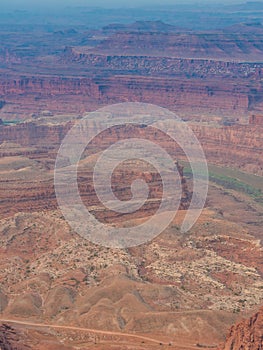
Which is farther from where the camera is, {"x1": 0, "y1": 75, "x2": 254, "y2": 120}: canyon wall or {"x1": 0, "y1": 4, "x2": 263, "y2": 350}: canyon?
{"x1": 0, "y1": 75, "x2": 254, "y2": 120}: canyon wall

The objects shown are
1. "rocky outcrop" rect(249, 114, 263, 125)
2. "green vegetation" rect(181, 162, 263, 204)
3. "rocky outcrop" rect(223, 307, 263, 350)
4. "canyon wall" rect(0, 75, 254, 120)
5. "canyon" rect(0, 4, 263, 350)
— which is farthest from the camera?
"canyon wall" rect(0, 75, 254, 120)

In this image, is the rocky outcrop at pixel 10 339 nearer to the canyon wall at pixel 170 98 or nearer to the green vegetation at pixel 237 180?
Answer: the green vegetation at pixel 237 180

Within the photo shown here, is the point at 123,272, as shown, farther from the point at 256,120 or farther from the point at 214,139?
the point at 256,120

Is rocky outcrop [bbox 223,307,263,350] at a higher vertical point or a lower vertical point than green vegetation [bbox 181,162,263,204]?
higher

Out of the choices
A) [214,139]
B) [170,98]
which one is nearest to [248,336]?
[214,139]

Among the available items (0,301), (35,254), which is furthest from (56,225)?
(0,301)

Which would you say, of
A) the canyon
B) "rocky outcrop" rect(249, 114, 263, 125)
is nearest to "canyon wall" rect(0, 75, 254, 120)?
"rocky outcrop" rect(249, 114, 263, 125)

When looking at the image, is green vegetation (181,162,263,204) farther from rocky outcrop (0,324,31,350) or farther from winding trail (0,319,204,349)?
rocky outcrop (0,324,31,350)

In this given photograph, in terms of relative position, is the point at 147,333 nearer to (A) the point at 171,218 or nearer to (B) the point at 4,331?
(B) the point at 4,331
